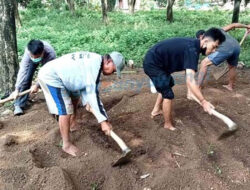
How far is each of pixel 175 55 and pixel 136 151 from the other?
1.27 meters

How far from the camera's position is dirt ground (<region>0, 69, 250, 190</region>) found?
10.9 ft

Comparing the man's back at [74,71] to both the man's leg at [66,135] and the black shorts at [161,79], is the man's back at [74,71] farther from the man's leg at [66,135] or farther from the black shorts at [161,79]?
the black shorts at [161,79]

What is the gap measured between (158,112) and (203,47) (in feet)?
4.40

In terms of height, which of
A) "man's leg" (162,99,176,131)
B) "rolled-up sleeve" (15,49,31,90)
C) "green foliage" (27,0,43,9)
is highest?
"green foliage" (27,0,43,9)

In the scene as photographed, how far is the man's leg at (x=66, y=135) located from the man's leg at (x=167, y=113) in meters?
1.23

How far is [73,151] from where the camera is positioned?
12.5ft

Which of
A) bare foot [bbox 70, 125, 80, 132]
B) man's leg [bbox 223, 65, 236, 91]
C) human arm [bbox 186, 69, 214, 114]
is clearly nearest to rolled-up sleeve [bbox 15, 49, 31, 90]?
bare foot [bbox 70, 125, 80, 132]

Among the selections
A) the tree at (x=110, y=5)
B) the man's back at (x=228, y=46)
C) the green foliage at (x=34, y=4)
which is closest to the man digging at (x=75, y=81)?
the man's back at (x=228, y=46)

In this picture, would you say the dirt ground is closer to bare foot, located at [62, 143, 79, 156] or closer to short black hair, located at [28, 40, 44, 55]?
bare foot, located at [62, 143, 79, 156]

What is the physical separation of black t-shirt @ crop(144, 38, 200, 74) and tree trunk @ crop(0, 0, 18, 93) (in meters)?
2.65

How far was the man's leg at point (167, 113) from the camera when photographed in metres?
4.11

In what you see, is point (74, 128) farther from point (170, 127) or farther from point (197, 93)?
point (197, 93)

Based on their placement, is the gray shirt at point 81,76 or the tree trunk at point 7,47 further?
the tree trunk at point 7,47

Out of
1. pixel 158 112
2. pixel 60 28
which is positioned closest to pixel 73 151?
pixel 158 112
